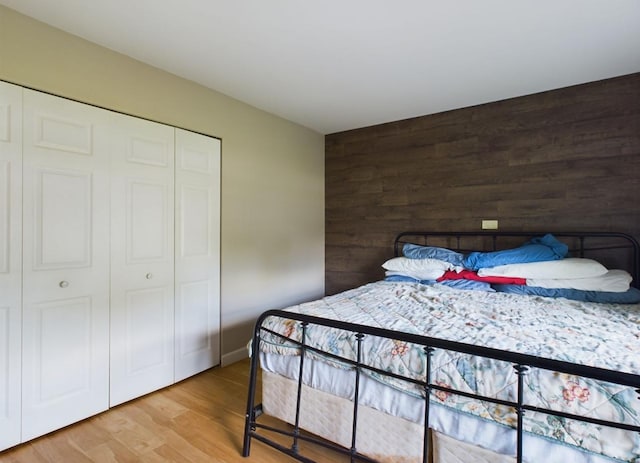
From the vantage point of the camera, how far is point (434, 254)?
3084mm

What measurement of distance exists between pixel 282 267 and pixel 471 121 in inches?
94.1

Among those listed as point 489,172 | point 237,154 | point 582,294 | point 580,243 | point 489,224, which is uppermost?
point 237,154

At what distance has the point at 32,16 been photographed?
1899 mm

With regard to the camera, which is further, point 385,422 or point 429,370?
point 385,422

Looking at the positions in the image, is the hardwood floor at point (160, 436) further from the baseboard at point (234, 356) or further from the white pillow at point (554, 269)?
the white pillow at point (554, 269)

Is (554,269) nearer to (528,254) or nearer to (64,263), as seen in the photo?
(528,254)

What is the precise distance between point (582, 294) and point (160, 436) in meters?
2.94

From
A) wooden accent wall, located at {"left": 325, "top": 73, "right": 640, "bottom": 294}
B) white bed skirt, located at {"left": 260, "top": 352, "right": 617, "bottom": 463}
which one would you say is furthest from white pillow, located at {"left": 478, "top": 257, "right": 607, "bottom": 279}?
white bed skirt, located at {"left": 260, "top": 352, "right": 617, "bottom": 463}

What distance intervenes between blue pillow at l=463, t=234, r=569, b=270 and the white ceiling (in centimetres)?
130

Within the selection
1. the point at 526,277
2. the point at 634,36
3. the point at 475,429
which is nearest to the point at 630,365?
the point at 475,429

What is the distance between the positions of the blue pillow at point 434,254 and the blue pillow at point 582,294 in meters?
0.43

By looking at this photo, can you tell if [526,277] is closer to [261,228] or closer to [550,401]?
[550,401]

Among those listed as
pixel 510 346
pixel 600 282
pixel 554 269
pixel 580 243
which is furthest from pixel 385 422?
pixel 580 243

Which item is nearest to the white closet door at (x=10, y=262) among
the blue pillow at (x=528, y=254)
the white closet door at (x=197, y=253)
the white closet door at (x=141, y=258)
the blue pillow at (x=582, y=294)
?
the white closet door at (x=141, y=258)
